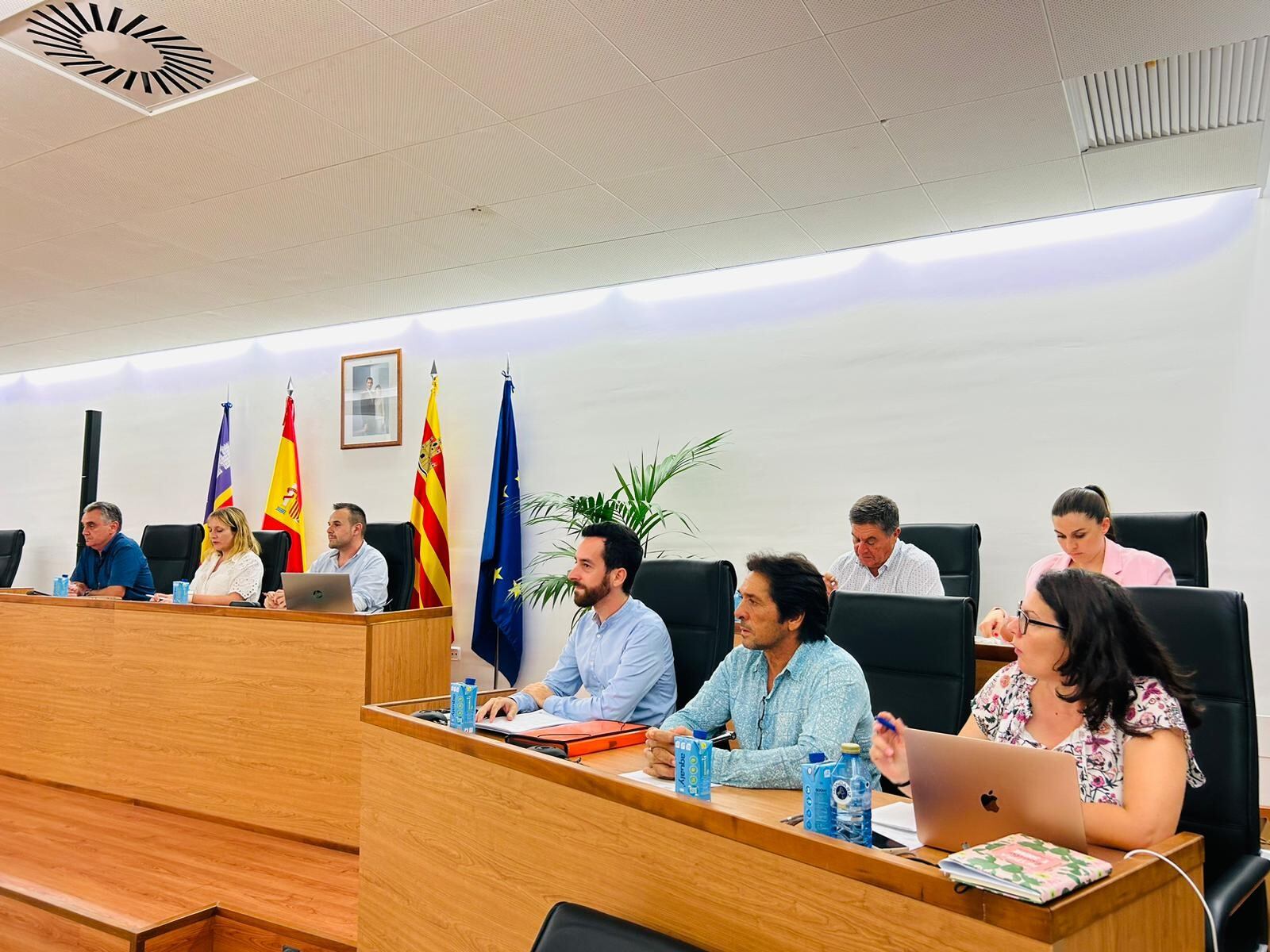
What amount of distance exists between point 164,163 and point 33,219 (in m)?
1.10

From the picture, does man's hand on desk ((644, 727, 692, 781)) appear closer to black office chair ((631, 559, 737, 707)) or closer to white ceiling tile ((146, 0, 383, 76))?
black office chair ((631, 559, 737, 707))

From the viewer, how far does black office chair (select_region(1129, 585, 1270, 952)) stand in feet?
5.70

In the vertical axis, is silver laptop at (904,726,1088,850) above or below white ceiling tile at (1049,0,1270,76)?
below

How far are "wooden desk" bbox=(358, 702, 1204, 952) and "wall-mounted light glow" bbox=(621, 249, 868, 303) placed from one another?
308 cm

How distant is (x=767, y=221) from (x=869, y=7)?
1619 millimetres

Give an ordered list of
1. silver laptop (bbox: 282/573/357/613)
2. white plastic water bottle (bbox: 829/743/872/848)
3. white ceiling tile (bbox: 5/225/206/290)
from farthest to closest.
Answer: white ceiling tile (bbox: 5/225/206/290)
silver laptop (bbox: 282/573/357/613)
white plastic water bottle (bbox: 829/743/872/848)

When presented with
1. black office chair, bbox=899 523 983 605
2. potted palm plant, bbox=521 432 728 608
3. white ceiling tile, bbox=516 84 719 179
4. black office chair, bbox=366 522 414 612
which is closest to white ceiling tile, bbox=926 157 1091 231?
white ceiling tile, bbox=516 84 719 179

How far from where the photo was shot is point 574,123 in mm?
3178

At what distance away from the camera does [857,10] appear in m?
2.50

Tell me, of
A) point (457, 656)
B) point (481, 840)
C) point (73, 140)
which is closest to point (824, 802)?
point (481, 840)

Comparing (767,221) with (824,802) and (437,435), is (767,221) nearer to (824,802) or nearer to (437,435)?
(437,435)

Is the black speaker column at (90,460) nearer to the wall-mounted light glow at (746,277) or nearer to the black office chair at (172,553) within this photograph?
the black office chair at (172,553)

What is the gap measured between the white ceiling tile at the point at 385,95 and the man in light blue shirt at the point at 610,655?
146 cm

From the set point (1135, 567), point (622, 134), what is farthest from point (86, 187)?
point (1135, 567)
